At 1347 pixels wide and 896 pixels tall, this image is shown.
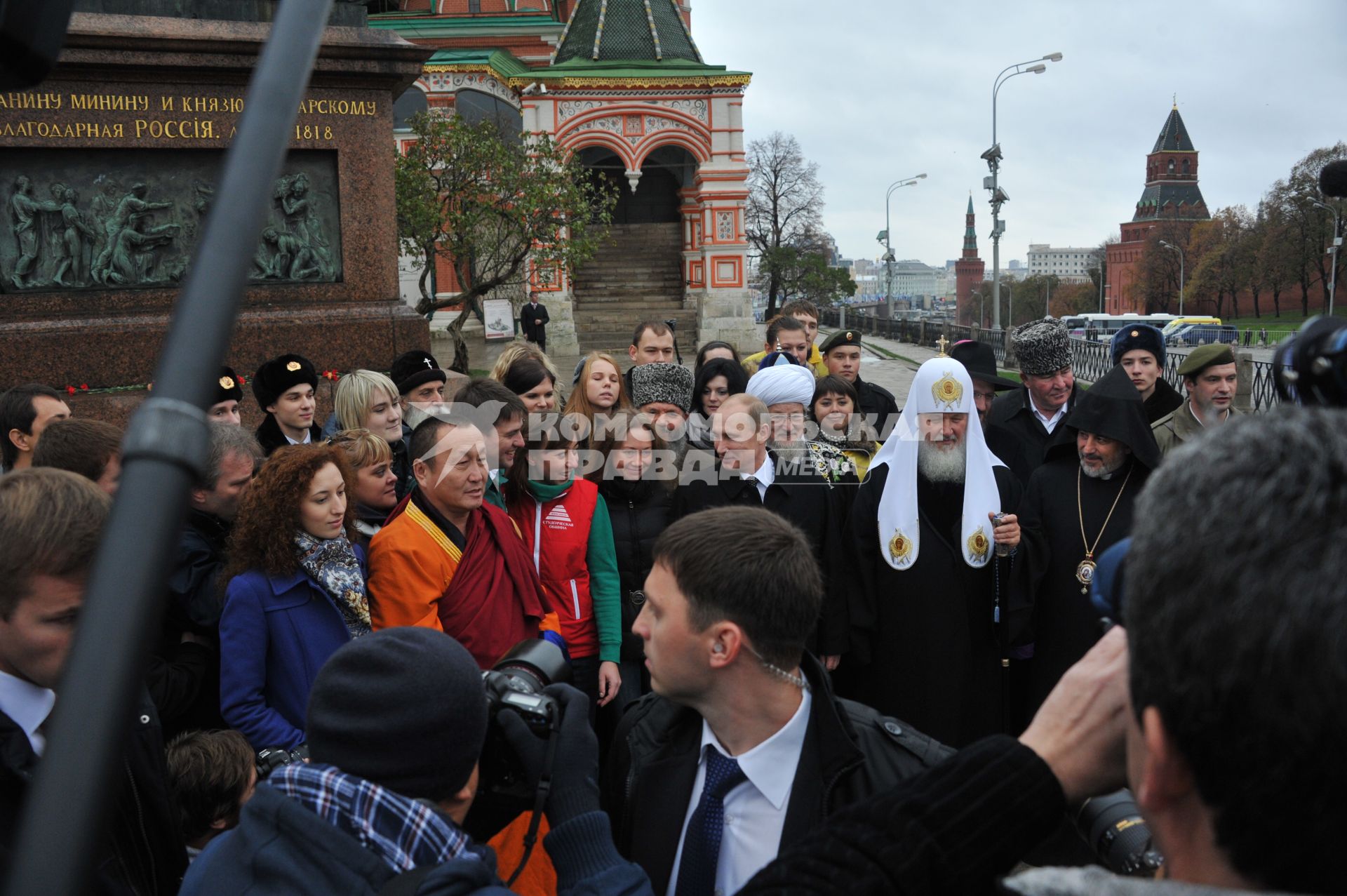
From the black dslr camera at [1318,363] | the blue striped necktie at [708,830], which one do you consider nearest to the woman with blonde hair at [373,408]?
the blue striped necktie at [708,830]

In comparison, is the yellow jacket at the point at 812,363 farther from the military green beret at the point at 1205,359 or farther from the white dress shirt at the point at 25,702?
the white dress shirt at the point at 25,702

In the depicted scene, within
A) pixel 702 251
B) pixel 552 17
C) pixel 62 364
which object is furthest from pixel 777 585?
pixel 552 17

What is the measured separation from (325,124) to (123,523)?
9193 mm

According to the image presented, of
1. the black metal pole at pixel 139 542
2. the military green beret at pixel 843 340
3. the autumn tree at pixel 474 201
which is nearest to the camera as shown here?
the black metal pole at pixel 139 542

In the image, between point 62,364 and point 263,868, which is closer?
point 263,868

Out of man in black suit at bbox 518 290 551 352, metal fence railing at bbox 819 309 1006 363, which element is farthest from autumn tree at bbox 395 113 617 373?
metal fence railing at bbox 819 309 1006 363

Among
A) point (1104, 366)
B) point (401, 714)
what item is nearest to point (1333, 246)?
point (1104, 366)

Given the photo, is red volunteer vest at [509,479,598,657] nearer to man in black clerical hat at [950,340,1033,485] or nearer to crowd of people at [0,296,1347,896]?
crowd of people at [0,296,1347,896]

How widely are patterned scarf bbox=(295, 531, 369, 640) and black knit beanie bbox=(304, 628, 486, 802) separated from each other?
179cm

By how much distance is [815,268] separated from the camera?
52906mm

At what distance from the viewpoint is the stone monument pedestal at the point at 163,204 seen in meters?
8.58

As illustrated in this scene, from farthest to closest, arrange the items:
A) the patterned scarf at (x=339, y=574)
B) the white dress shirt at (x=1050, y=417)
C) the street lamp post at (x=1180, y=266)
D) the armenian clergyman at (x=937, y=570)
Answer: the street lamp post at (x=1180, y=266)
the white dress shirt at (x=1050, y=417)
the armenian clergyman at (x=937, y=570)
the patterned scarf at (x=339, y=574)

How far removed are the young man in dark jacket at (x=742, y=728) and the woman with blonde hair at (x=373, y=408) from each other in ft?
11.4

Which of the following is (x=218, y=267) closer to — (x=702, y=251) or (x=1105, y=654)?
(x=1105, y=654)
